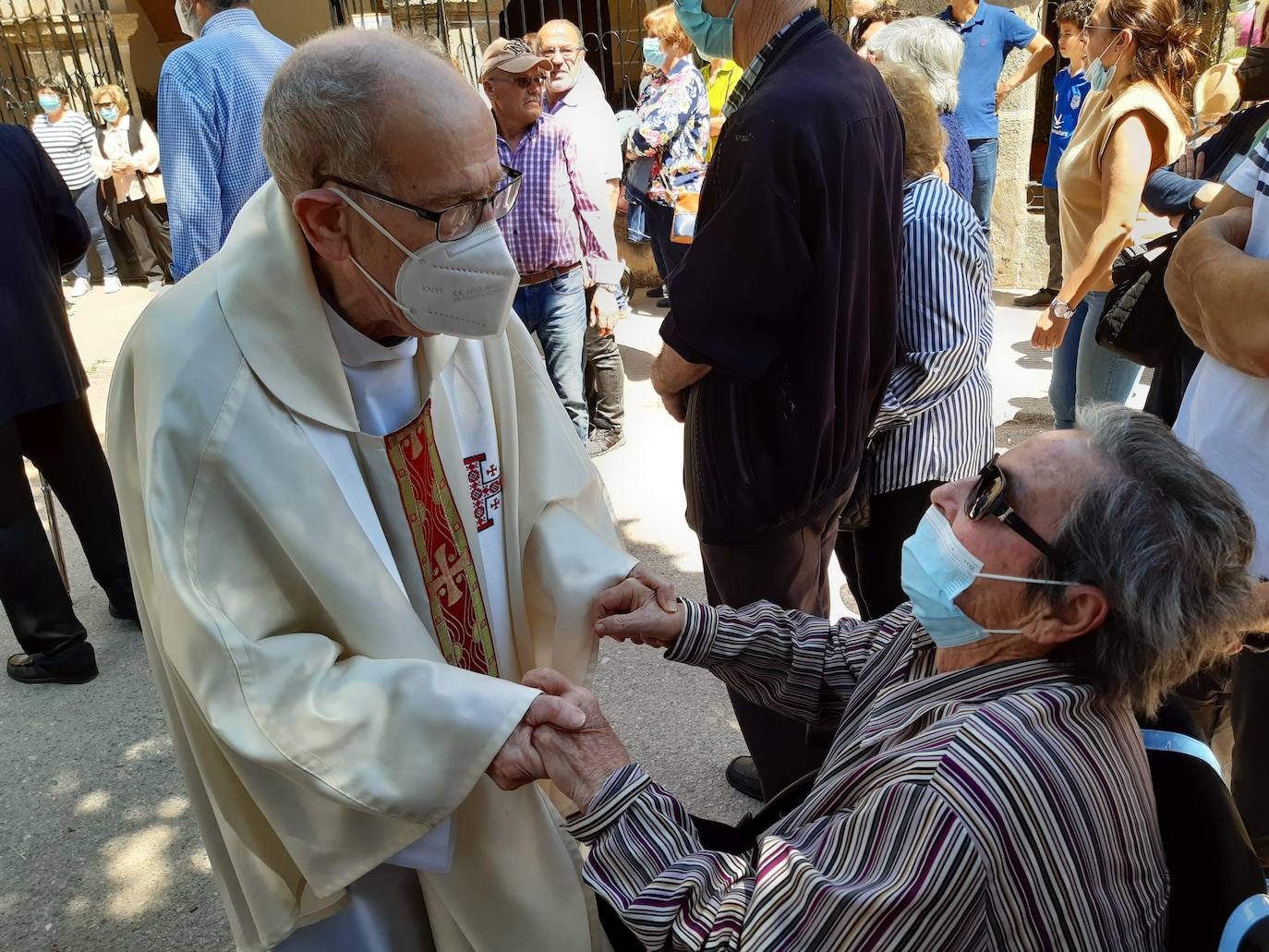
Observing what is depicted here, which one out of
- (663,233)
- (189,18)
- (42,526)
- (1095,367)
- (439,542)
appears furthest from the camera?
(663,233)

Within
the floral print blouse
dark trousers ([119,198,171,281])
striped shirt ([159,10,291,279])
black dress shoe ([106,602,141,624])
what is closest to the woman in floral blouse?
the floral print blouse

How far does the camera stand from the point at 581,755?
1.46 metres

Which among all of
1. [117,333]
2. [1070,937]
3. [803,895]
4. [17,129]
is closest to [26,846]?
[17,129]

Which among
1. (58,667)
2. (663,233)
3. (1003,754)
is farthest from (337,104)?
(663,233)

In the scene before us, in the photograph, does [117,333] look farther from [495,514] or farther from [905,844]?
[905,844]

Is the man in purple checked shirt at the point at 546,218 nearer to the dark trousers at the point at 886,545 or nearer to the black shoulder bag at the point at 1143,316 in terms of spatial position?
the dark trousers at the point at 886,545

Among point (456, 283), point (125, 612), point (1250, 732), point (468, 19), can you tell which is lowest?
point (125, 612)

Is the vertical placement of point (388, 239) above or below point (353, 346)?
above

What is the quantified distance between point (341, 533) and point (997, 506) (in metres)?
0.95

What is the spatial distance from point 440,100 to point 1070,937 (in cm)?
135

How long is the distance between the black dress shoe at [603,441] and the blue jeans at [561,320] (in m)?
0.54

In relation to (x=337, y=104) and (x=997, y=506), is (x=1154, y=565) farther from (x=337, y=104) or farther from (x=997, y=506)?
(x=337, y=104)

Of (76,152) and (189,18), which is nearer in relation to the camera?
(189,18)

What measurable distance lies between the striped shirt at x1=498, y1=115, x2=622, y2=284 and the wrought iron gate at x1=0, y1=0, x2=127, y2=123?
22.4ft
